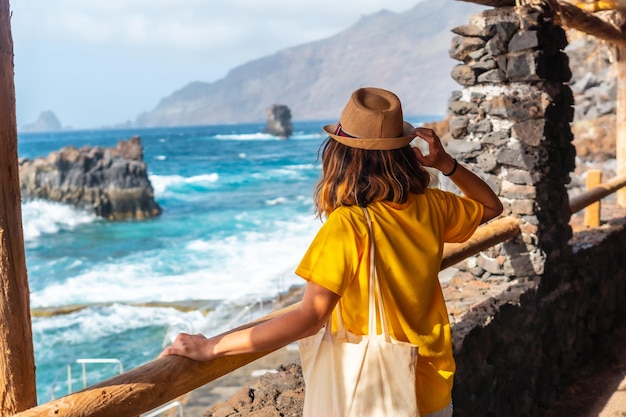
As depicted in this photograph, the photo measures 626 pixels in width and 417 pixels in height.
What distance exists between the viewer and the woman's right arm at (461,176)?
1771 millimetres

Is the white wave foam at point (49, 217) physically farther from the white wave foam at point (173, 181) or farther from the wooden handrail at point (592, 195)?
the wooden handrail at point (592, 195)

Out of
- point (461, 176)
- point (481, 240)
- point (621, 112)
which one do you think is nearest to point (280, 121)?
point (621, 112)

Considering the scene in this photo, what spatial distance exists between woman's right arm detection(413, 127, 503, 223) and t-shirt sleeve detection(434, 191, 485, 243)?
0.05m

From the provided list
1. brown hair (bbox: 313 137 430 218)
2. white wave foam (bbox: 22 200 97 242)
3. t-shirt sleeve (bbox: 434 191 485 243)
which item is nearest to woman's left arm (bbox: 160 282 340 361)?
brown hair (bbox: 313 137 430 218)

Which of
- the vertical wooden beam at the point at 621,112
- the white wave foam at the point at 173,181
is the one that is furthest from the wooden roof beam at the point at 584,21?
the white wave foam at the point at 173,181

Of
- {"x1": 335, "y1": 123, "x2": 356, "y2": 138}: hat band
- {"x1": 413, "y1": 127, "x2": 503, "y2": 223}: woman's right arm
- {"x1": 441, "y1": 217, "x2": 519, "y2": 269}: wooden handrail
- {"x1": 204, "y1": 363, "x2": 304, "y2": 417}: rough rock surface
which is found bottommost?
{"x1": 204, "y1": 363, "x2": 304, "y2": 417}: rough rock surface

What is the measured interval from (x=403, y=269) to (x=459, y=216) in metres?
0.30

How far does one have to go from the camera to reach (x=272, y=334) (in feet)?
5.08

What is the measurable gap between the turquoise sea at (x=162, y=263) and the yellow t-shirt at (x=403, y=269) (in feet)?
21.9

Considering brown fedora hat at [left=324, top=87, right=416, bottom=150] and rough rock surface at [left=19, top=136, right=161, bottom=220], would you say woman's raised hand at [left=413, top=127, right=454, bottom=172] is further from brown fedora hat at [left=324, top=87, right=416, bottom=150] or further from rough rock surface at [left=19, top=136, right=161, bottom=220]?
rough rock surface at [left=19, top=136, right=161, bottom=220]

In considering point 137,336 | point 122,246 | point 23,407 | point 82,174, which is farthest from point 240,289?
point 82,174

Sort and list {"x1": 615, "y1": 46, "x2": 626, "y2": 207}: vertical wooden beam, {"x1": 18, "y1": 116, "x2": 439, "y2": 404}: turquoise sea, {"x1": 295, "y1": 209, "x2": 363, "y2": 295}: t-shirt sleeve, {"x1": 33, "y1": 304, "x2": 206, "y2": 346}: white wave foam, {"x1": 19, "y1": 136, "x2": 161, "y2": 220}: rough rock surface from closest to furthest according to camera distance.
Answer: {"x1": 295, "y1": 209, "x2": 363, "y2": 295}: t-shirt sleeve < {"x1": 615, "y1": 46, "x2": 626, "y2": 207}: vertical wooden beam < {"x1": 18, "y1": 116, "x2": 439, "y2": 404}: turquoise sea < {"x1": 33, "y1": 304, "x2": 206, "y2": 346}: white wave foam < {"x1": 19, "y1": 136, "x2": 161, "y2": 220}: rough rock surface

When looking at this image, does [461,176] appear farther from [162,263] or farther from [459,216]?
[162,263]

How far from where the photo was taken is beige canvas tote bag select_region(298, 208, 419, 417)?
4.99ft
